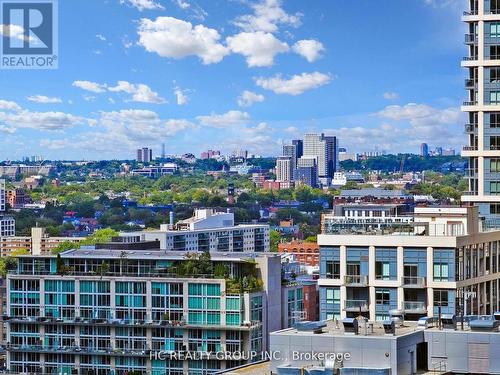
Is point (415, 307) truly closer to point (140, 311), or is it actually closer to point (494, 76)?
point (494, 76)

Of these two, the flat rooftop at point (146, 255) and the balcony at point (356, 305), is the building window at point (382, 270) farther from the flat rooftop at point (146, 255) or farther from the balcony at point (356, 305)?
the flat rooftop at point (146, 255)

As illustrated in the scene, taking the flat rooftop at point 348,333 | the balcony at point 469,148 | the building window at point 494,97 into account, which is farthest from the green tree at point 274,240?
the flat rooftop at point 348,333

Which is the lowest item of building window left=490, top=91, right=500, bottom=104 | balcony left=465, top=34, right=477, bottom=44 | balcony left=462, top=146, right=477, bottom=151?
balcony left=462, top=146, right=477, bottom=151

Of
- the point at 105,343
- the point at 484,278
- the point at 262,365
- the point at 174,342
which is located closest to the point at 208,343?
the point at 174,342

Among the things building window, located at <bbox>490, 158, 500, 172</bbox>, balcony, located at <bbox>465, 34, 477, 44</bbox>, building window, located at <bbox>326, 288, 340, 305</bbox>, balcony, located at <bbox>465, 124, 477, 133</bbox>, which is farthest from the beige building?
building window, located at <bbox>326, 288, 340, 305</bbox>

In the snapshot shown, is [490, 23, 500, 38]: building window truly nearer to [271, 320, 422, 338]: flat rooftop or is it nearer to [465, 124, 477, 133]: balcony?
[465, 124, 477, 133]: balcony

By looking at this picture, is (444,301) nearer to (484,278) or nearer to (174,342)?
(484,278)
